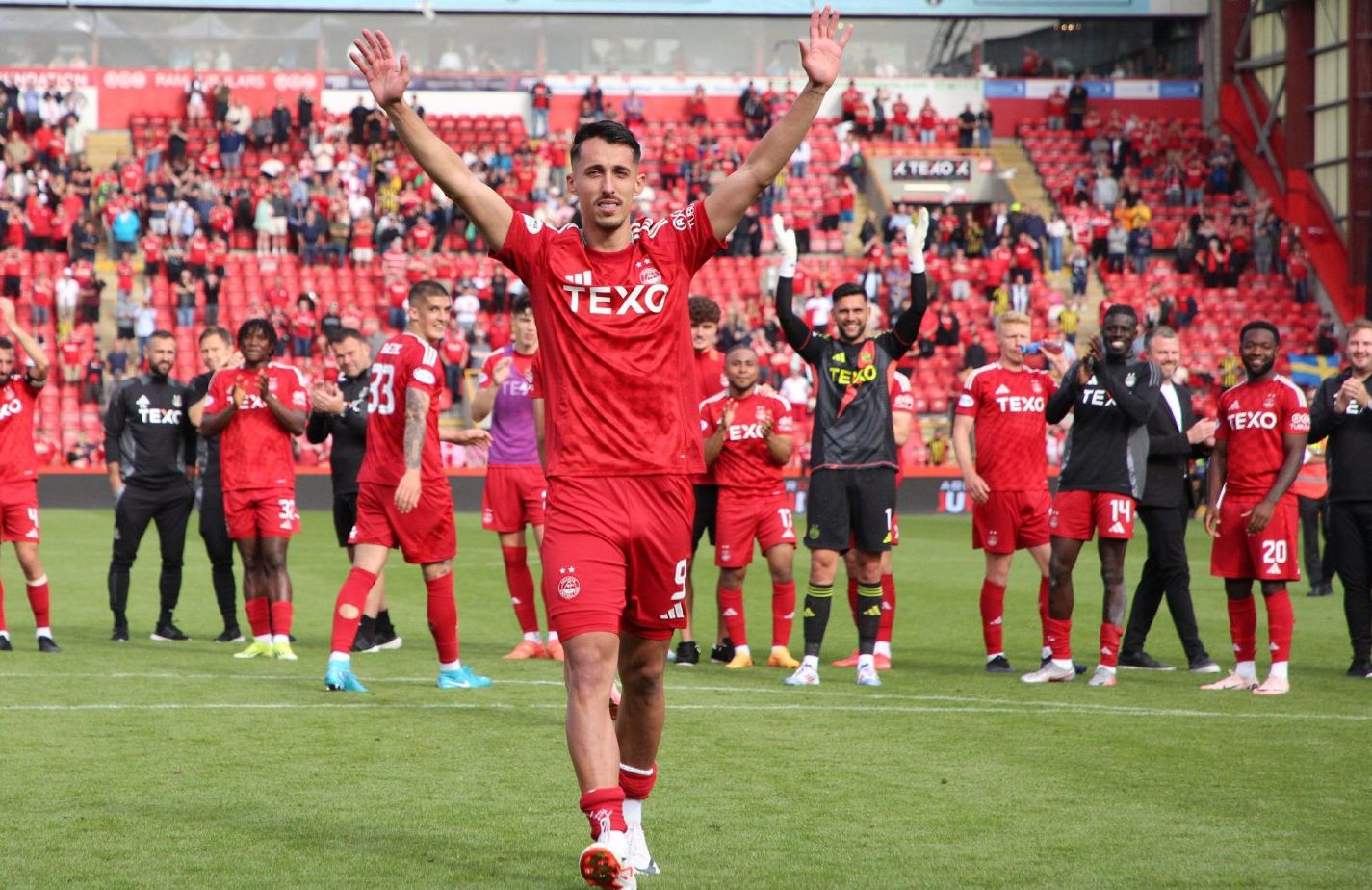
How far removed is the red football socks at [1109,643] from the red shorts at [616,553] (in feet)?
17.1

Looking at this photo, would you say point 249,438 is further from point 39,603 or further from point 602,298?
point 602,298

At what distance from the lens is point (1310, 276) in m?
37.2

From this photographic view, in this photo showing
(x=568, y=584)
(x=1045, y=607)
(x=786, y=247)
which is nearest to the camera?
(x=568, y=584)

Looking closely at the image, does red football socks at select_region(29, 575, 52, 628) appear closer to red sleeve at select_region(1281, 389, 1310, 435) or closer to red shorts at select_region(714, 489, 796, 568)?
red shorts at select_region(714, 489, 796, 568)

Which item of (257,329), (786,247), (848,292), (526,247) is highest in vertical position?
(786,247)

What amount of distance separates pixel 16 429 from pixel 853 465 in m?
5.48

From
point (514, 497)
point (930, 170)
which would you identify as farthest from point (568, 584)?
point (930, 170)

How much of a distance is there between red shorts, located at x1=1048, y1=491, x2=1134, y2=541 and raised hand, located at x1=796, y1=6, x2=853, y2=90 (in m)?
5.29

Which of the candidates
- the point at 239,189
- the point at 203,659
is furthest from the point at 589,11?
the point at 203,659

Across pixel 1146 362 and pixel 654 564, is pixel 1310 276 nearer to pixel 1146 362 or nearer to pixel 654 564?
pixel 1146 362

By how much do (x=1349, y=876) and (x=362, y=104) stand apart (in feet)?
122

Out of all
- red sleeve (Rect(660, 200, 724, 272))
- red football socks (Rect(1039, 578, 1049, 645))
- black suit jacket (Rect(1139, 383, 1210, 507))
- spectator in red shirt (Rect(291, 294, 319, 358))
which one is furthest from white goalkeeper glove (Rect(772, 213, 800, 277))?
spectator in red shirt (Rect(291, 294, 319, 358))

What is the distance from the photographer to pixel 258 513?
11.1 metres

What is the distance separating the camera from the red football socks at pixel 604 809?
4848 millimetres
